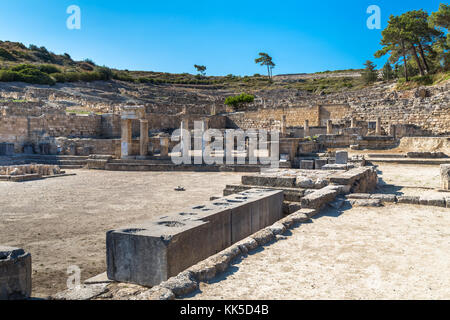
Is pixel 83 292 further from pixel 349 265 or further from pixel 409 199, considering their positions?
pixel 409 199

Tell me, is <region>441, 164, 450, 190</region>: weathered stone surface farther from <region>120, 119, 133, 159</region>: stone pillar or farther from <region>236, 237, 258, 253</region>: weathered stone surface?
<region>120, 119, 133, 159</region>: stone pillar

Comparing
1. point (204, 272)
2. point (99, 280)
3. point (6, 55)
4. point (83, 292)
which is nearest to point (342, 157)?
point (204, 272)

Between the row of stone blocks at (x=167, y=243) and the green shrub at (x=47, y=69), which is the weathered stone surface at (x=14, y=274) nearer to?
the row of stone blocks at (x=167, y=243)

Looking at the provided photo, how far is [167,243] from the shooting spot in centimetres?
381

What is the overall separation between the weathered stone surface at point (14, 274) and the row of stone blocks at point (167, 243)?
881 mm

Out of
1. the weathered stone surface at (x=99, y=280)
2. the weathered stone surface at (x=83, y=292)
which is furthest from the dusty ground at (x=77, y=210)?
the weathered stone surface at (x=83, y=292)

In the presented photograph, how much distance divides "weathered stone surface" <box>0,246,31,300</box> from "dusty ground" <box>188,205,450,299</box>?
1664 mm

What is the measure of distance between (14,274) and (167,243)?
1440 millimetres

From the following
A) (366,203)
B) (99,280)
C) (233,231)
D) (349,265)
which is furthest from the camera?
(366,203)

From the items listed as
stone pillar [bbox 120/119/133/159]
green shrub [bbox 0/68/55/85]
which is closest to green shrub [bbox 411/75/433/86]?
stone pillar [bbox 120/119/133/159]

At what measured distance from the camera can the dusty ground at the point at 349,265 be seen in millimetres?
3219

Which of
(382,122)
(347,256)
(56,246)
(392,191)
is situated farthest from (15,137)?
(382,122)

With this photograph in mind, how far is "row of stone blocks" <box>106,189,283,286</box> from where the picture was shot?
3.84 m
